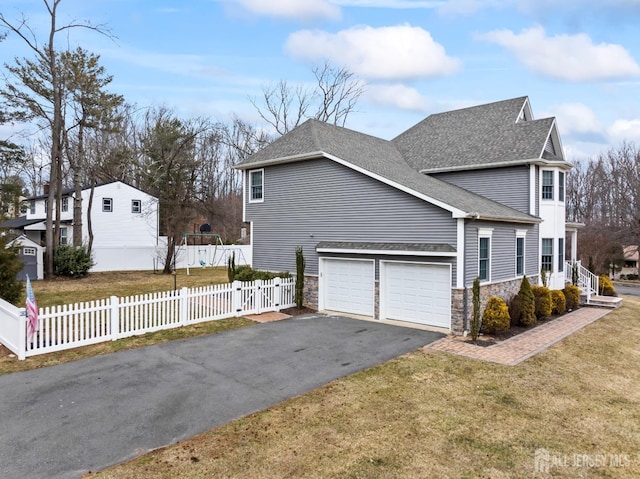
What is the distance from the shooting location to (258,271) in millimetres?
16125

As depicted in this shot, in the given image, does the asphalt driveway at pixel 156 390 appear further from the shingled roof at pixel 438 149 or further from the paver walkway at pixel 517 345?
the shingled roof at pixel 438 149

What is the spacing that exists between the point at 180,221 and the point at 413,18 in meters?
18.8

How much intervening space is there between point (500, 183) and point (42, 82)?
25196 mm

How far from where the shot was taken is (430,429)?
18.9ft

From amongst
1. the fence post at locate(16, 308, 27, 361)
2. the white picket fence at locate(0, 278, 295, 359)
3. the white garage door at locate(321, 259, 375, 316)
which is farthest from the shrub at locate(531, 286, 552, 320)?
the fence post at locate(16, 308, 27, 361)

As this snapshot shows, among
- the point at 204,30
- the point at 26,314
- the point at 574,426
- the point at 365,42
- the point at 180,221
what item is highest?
the point at 365,42

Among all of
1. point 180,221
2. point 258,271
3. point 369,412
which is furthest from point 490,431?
point 180,221

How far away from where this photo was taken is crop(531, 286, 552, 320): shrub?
13484 mm

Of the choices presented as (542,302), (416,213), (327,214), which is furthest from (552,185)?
(327,214)

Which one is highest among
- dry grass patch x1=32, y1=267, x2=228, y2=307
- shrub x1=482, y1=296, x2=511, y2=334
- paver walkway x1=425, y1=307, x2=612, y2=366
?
shrub x1=482, y1=296, x2=511, y2=334

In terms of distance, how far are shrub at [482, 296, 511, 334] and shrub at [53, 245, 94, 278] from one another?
22615mm

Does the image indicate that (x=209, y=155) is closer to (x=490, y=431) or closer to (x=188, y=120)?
(x=188, y=120)

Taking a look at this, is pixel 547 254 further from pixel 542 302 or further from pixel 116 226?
pixel 116 226

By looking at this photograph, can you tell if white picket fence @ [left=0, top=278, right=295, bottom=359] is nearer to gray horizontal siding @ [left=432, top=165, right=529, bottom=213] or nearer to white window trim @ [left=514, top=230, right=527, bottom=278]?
white window trim @ [left=514, top=230, right=527, bottom=278]
